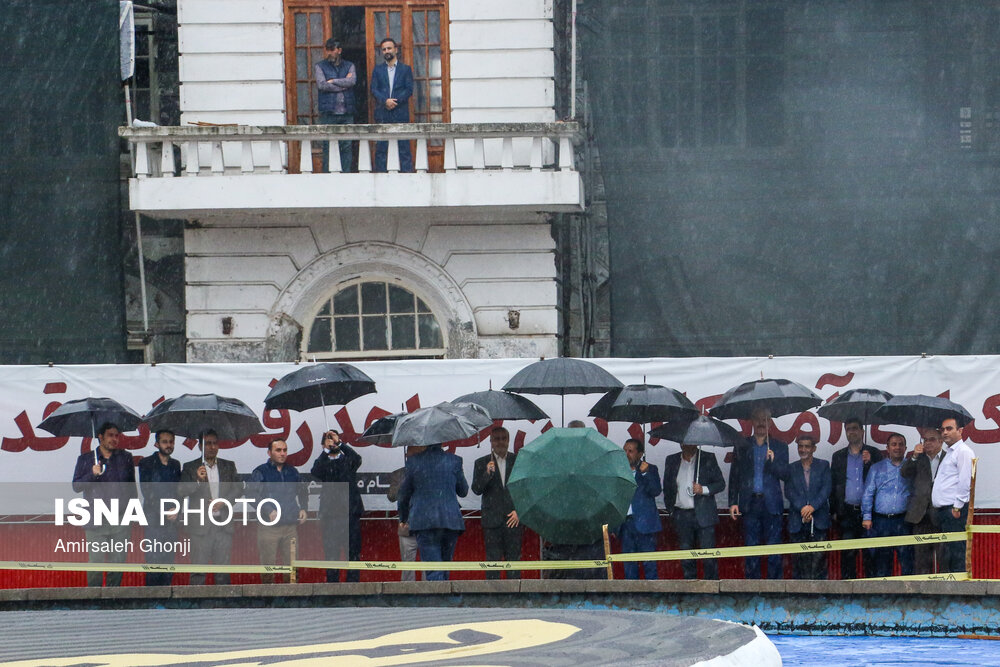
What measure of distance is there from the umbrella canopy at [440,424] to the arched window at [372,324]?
24.2 feet

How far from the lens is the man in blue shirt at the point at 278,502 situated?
44.6ft

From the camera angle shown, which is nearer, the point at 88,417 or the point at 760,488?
the point at 760,488

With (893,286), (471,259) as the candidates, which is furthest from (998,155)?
(471,259)

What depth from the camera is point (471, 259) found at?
20.2 meters

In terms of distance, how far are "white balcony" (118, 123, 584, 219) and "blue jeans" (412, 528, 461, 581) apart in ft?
23.1

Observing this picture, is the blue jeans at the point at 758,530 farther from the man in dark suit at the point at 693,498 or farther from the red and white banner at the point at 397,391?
the red and white banner at the point at 397,391

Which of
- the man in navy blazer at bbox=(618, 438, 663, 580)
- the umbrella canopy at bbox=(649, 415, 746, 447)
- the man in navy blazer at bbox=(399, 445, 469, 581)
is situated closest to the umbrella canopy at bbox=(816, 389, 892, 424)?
the umbrella canopy at bbox=(649, 415, 746, 447)

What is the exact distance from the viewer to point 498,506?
13.5 meters

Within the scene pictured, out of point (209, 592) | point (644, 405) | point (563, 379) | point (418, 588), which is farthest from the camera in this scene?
point (563, 379)

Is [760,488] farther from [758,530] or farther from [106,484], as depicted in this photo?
[106,484]

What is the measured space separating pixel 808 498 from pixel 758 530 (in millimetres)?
526

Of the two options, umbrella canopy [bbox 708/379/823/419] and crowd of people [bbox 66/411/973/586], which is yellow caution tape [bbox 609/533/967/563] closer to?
crowd of people [bbox 66/411/973/586]

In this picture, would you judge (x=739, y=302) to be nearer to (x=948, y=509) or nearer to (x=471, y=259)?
(x=471, y=259)

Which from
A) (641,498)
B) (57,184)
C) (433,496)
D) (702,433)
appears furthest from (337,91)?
(702,433)
